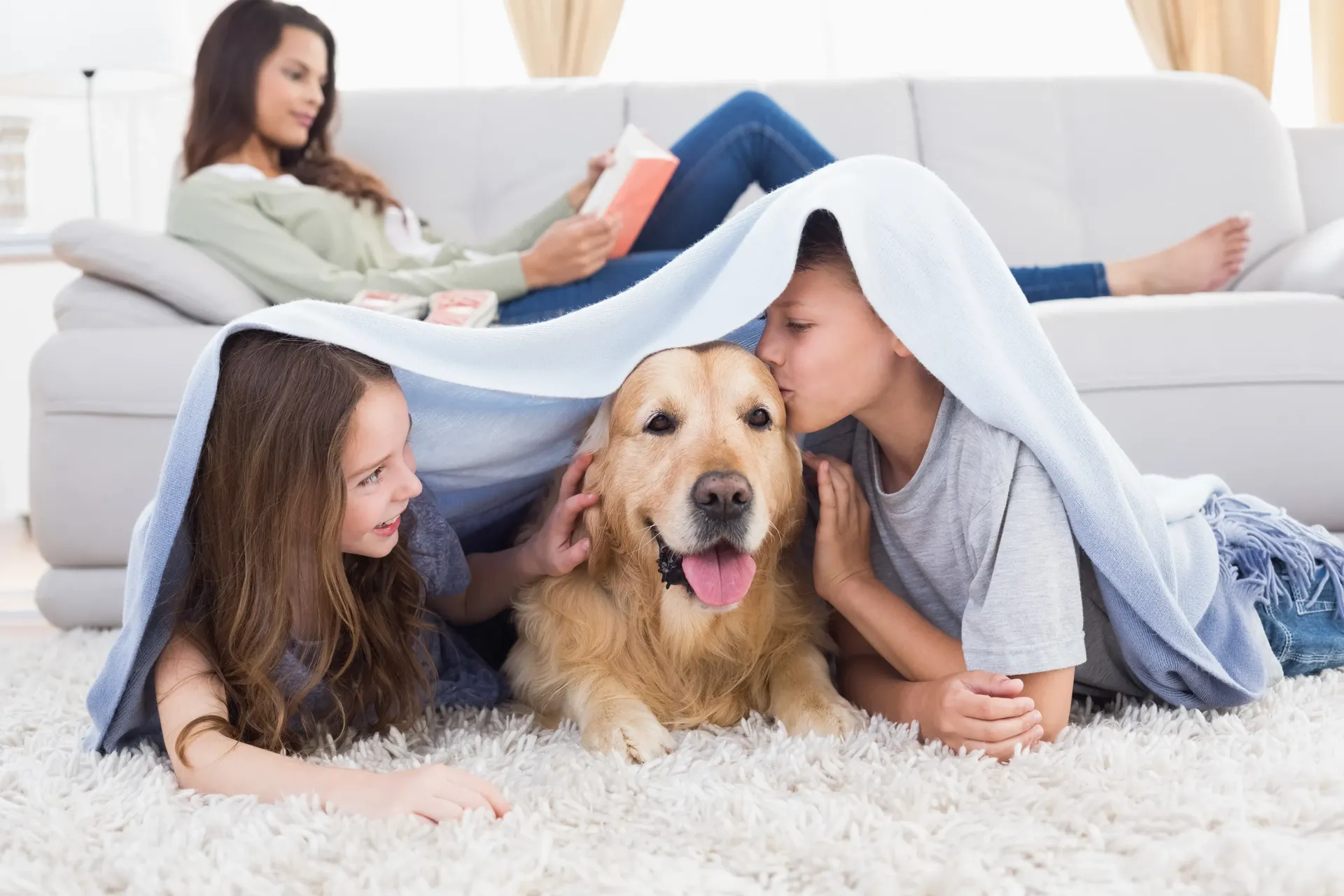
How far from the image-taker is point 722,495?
1318 millimetres

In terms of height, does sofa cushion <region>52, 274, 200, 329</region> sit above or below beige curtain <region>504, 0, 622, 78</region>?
below

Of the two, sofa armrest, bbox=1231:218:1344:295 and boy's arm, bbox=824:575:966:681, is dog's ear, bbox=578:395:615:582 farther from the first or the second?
sofa armrest, bbox=1231:218:1344:295

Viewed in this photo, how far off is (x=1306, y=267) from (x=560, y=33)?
3.68 m

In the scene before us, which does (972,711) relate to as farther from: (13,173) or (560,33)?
(560,33)

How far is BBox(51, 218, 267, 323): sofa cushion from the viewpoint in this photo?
2.54m

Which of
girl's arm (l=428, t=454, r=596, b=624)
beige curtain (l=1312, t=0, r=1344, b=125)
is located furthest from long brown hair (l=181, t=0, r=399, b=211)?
beige curtain (l=1312, t=0, r=1344, b=125)

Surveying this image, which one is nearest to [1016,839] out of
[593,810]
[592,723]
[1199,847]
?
[1199,847]

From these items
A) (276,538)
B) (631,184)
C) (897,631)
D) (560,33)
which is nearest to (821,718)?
(897,631)

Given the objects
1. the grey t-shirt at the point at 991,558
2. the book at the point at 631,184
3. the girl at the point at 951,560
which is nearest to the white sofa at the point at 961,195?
the book at the point at 631,184

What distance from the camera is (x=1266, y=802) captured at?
108cm

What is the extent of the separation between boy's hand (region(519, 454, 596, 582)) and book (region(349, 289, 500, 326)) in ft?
2.91

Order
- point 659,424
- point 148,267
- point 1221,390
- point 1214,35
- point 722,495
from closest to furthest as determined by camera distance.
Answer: point 722,495, point 659,424, point 1221,390, point 148,267, point 1214,35

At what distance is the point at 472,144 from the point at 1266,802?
3.09 meters

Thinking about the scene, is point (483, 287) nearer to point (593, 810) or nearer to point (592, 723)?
point (592, 723)
